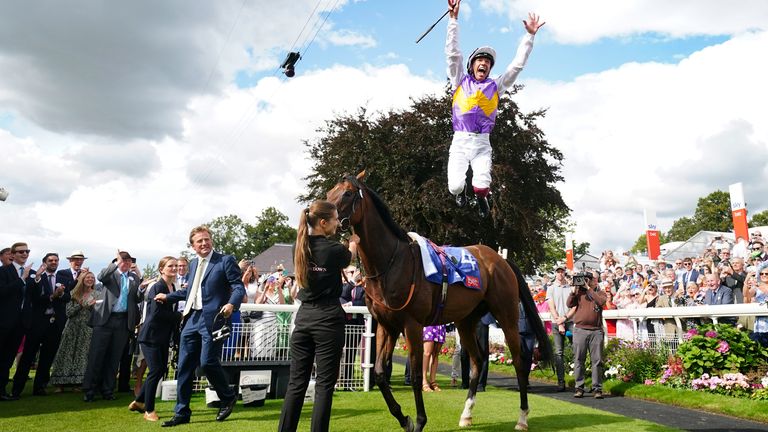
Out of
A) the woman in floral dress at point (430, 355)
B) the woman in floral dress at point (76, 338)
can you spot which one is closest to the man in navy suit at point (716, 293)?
the woman in floral dress at point (430, 355)

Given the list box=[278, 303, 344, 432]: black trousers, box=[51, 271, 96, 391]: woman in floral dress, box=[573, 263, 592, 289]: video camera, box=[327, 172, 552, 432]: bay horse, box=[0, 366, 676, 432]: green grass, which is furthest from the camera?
box=[573, 263, 592, 289]: video camera

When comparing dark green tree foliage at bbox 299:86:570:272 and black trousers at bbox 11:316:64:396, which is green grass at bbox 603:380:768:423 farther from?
dark green tree foliage at bbox 299:86:570:272

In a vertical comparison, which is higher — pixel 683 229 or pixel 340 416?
pixel 683 229

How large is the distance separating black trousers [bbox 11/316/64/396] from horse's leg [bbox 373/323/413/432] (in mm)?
5182

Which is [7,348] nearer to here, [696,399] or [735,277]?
[696,399]

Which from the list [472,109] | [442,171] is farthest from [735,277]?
[442,171]

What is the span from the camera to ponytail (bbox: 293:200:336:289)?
406 cm

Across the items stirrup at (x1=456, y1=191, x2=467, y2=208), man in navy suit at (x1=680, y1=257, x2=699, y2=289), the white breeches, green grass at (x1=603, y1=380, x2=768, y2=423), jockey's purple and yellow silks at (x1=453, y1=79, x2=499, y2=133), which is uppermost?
jockey's purple and yellow silks at (x1=453, y1=79, x2=499, y2=133)

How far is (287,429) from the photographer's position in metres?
4.06

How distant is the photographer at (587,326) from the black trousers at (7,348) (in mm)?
8171

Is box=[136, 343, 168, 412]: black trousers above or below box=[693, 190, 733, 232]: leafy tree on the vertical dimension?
below

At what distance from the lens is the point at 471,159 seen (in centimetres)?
611

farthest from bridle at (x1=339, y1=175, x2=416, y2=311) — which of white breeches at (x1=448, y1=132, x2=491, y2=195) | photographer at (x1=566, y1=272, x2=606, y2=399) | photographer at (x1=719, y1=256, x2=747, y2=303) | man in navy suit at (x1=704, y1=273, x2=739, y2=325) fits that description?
photographer at (x1=719, y1=256, x2=747, y2=303)

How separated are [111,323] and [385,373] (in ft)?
14.7
